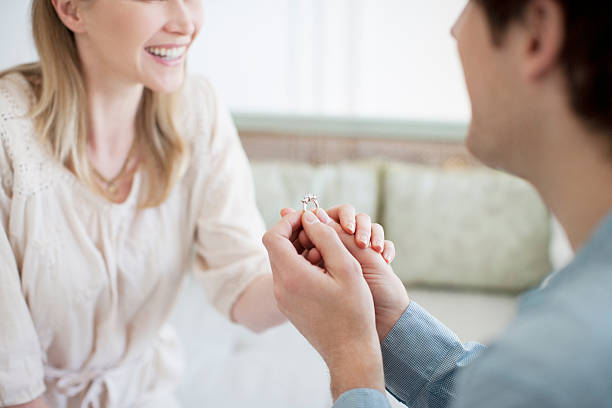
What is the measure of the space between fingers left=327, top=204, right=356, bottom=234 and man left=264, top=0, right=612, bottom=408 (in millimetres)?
85

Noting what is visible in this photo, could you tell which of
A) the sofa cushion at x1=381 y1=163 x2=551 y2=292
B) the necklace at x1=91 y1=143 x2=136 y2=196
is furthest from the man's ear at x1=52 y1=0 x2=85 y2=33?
the sofa cushion at x1=381 y1=163 x2=551 y2=292

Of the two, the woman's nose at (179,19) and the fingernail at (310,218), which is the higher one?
the woman's nose at (179,19)

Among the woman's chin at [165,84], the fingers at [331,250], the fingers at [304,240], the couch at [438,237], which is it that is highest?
the woman's chin at [165,84]

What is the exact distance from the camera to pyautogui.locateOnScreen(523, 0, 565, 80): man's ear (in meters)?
0.58

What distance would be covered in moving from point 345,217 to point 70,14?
0.66 m

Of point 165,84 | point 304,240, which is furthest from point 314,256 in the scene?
point 165,84

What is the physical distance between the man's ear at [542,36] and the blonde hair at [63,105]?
825 millimetres

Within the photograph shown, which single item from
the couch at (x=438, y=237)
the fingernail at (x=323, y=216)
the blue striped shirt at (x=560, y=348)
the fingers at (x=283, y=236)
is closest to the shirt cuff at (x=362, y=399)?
the blue striped shirt at (x=560, y=348)

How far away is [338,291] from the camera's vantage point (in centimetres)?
81

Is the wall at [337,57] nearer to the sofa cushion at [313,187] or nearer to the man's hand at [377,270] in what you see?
the sofa cushion at [313,187]

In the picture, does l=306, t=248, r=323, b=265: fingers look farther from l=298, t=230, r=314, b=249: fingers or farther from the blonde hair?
the blonde hair

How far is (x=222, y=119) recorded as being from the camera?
1352 mm

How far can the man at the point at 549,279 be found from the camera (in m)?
0.49

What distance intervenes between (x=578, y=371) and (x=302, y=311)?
441 mm
